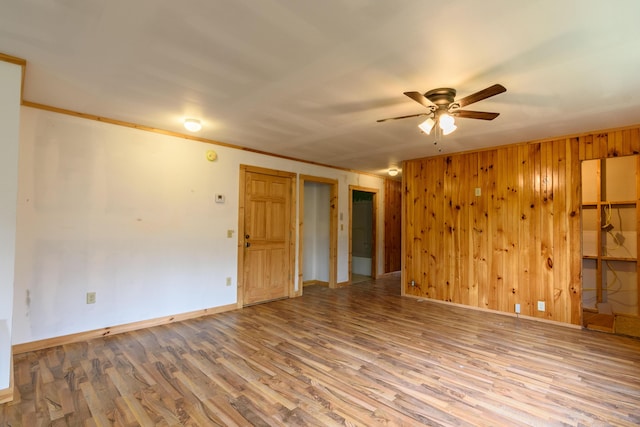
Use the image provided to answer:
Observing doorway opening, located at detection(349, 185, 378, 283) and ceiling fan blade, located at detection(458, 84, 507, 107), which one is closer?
ceiling fan blade, located at detection(458, 84, 507, 107)

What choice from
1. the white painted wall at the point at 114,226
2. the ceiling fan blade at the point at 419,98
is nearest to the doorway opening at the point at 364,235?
the white painted wall at the point at 114,226

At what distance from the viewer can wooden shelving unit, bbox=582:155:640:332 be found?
4359 mm

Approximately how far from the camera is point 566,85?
2475mm

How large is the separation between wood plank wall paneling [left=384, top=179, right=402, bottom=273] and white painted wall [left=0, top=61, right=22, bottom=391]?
6441mm

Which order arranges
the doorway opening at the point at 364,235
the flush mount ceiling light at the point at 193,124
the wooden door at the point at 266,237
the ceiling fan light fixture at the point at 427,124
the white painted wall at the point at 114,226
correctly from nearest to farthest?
the ceiling fan light fixture at the point at 427,124
the white painted wall at the point at 114,226
the flush mount ceiling light at the point at 193,124
the wooden door at the point at 266,237
the doorway opening at the point at 364,235

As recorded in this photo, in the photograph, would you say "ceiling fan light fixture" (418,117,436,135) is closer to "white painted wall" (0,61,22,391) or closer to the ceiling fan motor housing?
the ceiling fan motor housing

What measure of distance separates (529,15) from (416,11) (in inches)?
24.6

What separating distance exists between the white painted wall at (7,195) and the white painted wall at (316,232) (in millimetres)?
4683

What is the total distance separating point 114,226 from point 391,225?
5815mm

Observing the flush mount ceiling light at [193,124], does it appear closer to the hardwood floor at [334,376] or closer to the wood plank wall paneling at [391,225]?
the hardwood floor at [334,376]

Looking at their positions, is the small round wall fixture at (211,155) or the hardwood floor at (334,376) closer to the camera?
the hardwood floor at (334,376)

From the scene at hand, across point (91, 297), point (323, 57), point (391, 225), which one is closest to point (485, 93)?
point (323, 57)

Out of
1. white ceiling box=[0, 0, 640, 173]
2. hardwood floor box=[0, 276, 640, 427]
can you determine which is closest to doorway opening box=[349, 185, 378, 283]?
hardwood floor box=[0, 276, 640, 427]

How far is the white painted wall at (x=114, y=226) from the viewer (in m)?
3.00
